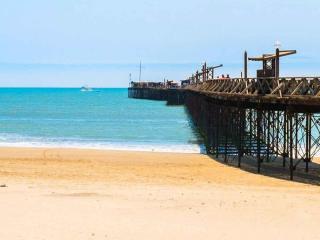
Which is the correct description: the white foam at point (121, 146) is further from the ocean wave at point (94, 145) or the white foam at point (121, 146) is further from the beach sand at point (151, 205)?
the beach sand at point (151, 205)

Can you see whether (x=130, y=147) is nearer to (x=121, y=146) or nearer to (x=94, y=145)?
(x=121, y=146)

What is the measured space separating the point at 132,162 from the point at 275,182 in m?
8.56

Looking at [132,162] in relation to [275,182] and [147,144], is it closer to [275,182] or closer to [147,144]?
[275,182]

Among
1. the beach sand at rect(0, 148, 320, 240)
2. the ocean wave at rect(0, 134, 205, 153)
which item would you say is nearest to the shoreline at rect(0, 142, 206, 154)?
the ocean wave at rect(0, 134, 205, 153)

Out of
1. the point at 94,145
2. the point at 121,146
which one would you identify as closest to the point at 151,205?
the point at 121,146

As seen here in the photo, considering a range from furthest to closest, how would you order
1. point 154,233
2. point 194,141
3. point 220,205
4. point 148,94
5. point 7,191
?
point 148,94 < point 194,141 < point 7,191 < point 220,205 < point 154,233

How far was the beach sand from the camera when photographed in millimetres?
12133

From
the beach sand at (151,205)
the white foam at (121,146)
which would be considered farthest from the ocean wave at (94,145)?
the beach sand at (151,205)

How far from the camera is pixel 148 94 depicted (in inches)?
5305

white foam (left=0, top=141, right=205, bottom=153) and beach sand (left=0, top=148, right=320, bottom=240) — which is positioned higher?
beach sand (left=0, top=148, right=320, bottom=240)

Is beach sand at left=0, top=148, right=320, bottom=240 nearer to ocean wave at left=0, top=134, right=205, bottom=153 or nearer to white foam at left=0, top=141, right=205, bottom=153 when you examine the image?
white foam at left=0, top=141, right=205, bottom=153

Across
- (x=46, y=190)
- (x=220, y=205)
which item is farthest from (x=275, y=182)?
(x=46, y=190)

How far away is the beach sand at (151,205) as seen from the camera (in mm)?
12133

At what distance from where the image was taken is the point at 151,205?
1484 cm
